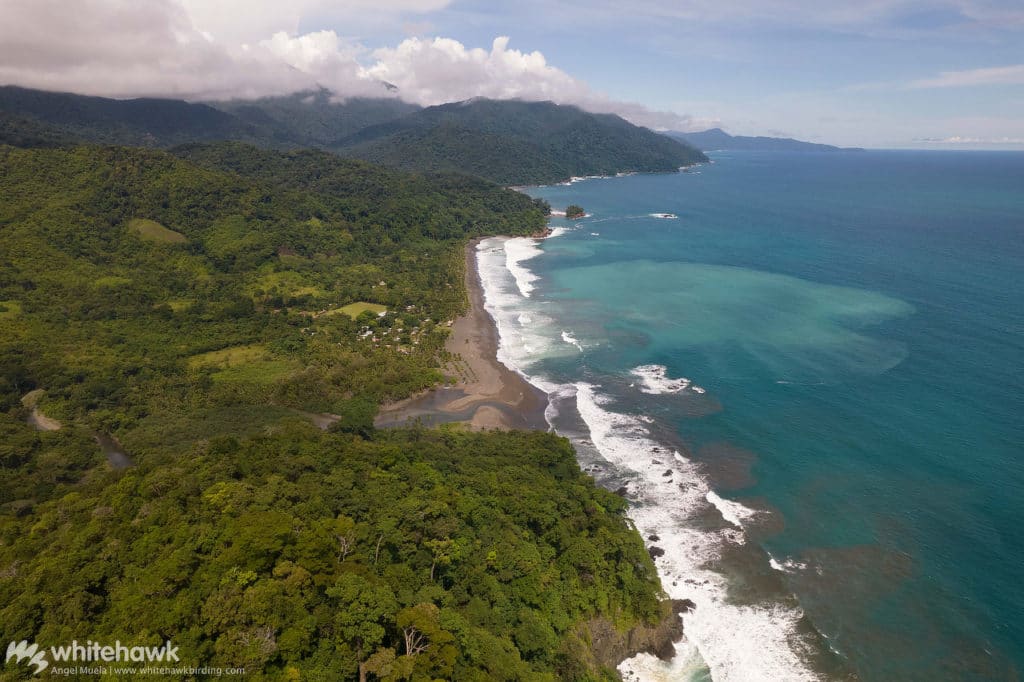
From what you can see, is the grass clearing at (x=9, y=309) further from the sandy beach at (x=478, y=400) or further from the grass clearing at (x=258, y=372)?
the sandy beach at (x=478, y=400)

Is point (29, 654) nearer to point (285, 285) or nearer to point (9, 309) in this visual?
point (9, 309)

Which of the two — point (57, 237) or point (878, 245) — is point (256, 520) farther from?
point (878, 245)

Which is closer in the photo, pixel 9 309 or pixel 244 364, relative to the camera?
pixel 244 364

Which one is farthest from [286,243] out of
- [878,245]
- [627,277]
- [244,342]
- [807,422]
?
[878,245]

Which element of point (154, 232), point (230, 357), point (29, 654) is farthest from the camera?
point (154, 232)


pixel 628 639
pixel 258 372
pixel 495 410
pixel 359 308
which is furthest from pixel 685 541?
pixel 359 308

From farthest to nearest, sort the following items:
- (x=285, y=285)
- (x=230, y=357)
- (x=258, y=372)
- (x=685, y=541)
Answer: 1. (x=285, y=285)
2. (x=230, y=357)
3. (x=258, y=372)
4. (x=685, y=541)

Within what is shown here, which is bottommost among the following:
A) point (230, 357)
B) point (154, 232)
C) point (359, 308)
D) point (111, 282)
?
point (230, 357)

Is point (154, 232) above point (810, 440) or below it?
above
